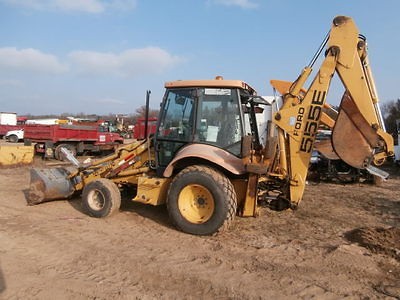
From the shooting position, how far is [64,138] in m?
17.8

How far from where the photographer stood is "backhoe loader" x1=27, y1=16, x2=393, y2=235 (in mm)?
5504

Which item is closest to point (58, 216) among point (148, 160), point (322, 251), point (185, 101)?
point (148, 160)

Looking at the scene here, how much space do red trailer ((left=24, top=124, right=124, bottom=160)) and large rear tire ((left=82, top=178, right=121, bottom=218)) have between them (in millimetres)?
10126

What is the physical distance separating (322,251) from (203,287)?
1887mm

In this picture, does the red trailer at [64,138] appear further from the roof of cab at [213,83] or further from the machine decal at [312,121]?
the machine decal at [312,121]

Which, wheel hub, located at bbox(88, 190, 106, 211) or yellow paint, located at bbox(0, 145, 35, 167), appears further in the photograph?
yellow paint, located at bbox(0, 145, 35, 167)

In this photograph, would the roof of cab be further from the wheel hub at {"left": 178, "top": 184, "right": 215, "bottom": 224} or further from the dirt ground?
the dirt ground

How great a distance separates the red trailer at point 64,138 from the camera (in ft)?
56.7

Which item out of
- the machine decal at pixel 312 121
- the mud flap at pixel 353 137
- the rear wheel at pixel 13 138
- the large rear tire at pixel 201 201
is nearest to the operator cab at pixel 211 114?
the large rear tire at pixel 201 201

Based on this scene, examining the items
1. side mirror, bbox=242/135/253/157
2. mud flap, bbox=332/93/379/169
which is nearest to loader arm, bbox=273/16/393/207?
mud flap, bbox=332/93/379/169

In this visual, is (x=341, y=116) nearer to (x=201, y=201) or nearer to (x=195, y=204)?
(x=201, y=201)

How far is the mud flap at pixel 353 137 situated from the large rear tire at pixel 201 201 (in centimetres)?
175

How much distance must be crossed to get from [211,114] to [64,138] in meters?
13.4

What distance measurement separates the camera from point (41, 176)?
754cm
